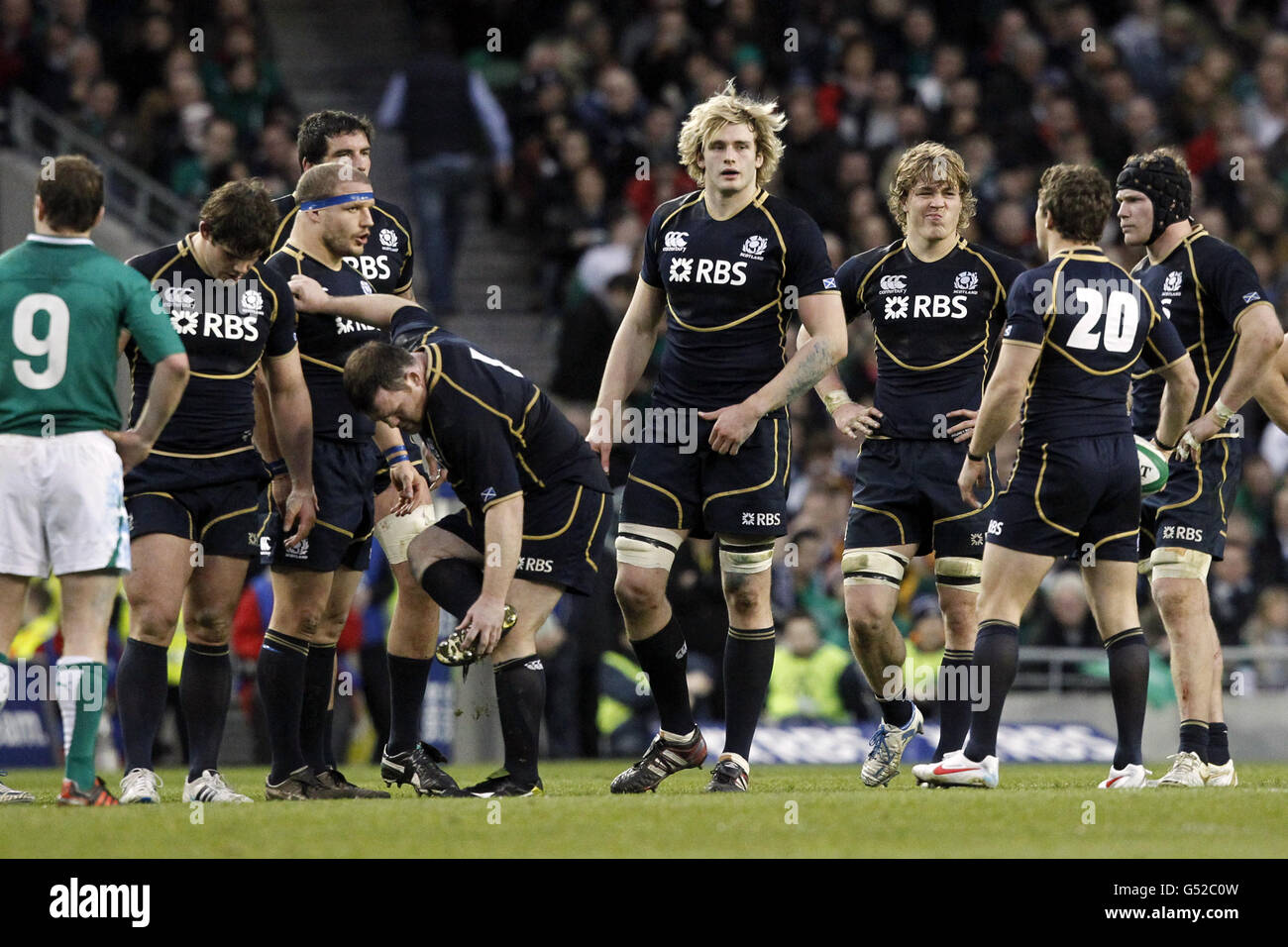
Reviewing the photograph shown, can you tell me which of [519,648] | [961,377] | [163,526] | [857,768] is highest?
[961,377]

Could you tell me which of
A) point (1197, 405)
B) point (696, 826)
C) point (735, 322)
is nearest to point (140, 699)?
point (696, 826)

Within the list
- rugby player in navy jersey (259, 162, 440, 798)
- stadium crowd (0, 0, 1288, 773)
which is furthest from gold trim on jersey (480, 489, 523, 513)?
stadium crowd (0, 0, 1288, 773)

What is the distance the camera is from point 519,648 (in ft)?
24.0

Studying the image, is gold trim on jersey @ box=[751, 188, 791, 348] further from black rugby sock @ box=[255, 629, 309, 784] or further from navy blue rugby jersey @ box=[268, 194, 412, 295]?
black rugby sock @ box=[255, 629, 309, 784]

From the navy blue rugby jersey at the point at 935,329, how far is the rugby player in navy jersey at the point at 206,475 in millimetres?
2620

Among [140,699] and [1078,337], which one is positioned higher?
[1078,337]

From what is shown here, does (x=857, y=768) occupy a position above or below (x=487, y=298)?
below

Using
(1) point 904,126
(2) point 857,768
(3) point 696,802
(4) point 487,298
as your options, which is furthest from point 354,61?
(3) point 696,802

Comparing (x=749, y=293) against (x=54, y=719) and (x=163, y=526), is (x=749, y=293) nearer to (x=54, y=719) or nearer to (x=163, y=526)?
(x=163, y=526)

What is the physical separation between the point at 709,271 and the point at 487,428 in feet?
4.73

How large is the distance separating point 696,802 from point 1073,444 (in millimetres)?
2152

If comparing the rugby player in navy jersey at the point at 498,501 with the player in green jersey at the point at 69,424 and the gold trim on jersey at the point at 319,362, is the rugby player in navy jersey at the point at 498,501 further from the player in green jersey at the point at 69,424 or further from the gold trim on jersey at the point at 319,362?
the player in green jersey at the point at 69,424

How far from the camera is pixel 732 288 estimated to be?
8.01 m

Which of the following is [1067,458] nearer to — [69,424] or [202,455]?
[202,455]
